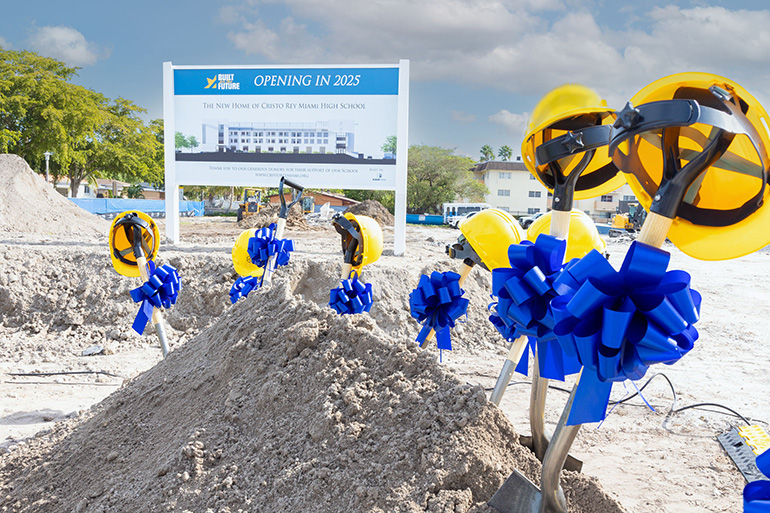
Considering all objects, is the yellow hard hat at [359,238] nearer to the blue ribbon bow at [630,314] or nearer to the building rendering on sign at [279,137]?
the blue ribbon bow at [630,314]

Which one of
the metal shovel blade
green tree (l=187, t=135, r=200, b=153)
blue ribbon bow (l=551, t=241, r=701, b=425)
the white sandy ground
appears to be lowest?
the white sandy ground

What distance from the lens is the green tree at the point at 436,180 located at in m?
50.1

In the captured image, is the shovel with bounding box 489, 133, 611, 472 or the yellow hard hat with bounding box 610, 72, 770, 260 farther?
the shovel with bounding box 489, 133, 611, 472

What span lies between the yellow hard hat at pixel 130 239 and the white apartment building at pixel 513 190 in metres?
54.3

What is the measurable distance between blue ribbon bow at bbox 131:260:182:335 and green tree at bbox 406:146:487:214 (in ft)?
152

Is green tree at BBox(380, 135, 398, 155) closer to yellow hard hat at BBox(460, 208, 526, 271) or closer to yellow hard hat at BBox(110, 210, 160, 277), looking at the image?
yellow hard hat at BBox(110, 210, 160, 277)

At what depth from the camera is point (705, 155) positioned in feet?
4.55


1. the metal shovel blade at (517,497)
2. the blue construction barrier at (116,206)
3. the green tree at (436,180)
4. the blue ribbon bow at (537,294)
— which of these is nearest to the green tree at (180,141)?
the blue ribbon bow at (537,294)

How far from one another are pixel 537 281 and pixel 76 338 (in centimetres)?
782

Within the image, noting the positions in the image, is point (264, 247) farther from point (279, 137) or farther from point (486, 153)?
point (486, 153)

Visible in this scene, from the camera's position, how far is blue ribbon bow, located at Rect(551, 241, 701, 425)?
1329 millimetres

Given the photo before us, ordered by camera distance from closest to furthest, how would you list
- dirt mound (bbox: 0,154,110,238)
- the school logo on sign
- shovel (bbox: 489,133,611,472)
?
shovel (bbox: 489,133,611,472) < the school logo on sign < dirt mound (bbox: 0,154,110,238)

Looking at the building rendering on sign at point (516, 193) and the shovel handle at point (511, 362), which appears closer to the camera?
the shovel handle at point (511, 362)

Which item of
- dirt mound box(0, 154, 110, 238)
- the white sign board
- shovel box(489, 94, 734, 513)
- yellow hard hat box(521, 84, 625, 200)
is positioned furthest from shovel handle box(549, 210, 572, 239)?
dirt mound box(0, 154, 110, 238)
